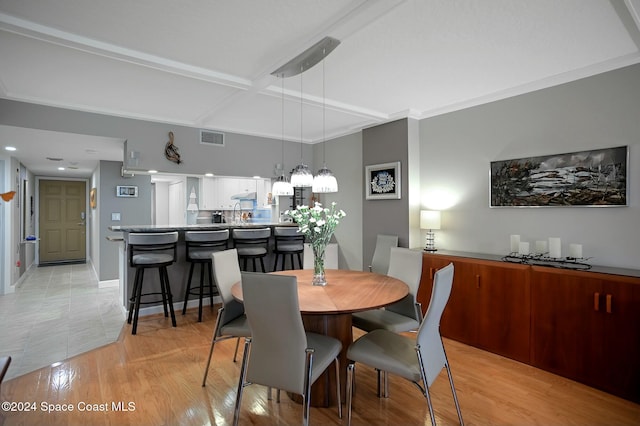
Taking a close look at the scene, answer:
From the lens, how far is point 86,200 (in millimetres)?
8938

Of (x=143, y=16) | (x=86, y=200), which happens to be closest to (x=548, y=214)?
(x=143, y=16)

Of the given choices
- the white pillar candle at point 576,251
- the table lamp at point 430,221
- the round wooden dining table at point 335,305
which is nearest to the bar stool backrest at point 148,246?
the round wooden dining table at point 335,305

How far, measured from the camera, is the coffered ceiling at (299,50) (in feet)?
6.80

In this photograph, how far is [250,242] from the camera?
447 cm

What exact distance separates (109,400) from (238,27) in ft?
8.93

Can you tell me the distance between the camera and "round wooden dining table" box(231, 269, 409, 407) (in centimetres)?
205

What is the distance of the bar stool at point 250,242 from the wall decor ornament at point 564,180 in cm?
281

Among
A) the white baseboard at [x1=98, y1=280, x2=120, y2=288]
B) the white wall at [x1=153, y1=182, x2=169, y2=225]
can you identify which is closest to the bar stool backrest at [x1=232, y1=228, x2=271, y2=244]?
the white baseboard at [x1=98, y1=280, x2=120, y2=288]

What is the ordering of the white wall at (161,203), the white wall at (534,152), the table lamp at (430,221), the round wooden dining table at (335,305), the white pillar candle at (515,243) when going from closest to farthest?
the round wooden dining table at (335,305), the white wall at (534,152), the white pillar candle at (515,243), the table lamp at (430,221), the white wall at (161,203)

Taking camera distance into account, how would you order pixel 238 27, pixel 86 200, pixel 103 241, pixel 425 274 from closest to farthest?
pixel 238 27
pixel 425 274
pixel 103 241
pixel 86 200

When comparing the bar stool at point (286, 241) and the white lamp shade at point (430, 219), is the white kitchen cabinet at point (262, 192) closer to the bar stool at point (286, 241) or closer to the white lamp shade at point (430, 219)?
the bar stool at point (286, 241)

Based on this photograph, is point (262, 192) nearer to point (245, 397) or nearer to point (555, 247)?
point (245, 397)

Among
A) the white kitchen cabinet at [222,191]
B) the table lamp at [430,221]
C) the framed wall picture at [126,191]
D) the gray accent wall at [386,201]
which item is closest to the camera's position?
the table lamp at [430,221]

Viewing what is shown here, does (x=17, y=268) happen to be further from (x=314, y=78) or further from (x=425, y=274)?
(x=425, y=274)
